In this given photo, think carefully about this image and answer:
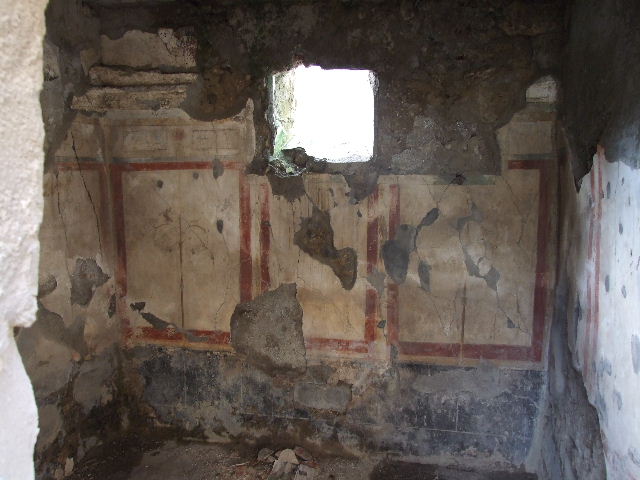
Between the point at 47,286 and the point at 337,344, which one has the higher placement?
the point at 47,286

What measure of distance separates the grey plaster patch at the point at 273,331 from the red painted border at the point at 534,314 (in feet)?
1.86

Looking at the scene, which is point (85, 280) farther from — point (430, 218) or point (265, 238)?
point (430, 218)

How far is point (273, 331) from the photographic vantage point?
9.85 ft

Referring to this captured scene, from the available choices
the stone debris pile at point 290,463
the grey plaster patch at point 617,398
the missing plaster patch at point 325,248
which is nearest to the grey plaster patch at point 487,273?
the missing plaster patch at point 325,248

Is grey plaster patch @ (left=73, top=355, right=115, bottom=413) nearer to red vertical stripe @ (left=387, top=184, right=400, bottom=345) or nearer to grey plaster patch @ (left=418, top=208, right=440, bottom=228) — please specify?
red vertical stripe @ (left=387, top=184, right=400, bottom=345)

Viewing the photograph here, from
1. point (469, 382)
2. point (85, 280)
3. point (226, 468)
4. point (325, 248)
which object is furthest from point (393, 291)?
point (85, 280)

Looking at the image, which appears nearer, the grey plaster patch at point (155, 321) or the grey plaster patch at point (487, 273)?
the grey plaster patch at point (487, 273)

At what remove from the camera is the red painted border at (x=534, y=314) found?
2.67 metres

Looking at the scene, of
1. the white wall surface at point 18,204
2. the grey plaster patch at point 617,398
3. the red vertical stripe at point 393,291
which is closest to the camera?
the white wall surface at point 18,204

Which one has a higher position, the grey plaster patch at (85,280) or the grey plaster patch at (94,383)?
the grey plaster patch at (85,280)

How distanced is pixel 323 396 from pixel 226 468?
711mm

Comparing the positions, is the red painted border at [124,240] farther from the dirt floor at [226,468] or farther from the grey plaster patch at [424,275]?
the grey plaster patch at [424,275]

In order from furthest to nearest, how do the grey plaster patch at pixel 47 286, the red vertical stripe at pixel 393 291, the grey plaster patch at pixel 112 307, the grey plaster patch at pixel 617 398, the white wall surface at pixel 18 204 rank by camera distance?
the grey plaster patch at pixel 112 307, the red vertical stripe at pixel 393 291, the grey plaster patch at pixel 47 286, the grey plaster patch at pixel 617 398, the white wall surface at pixel 18 204

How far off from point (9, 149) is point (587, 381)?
7.57 feet
